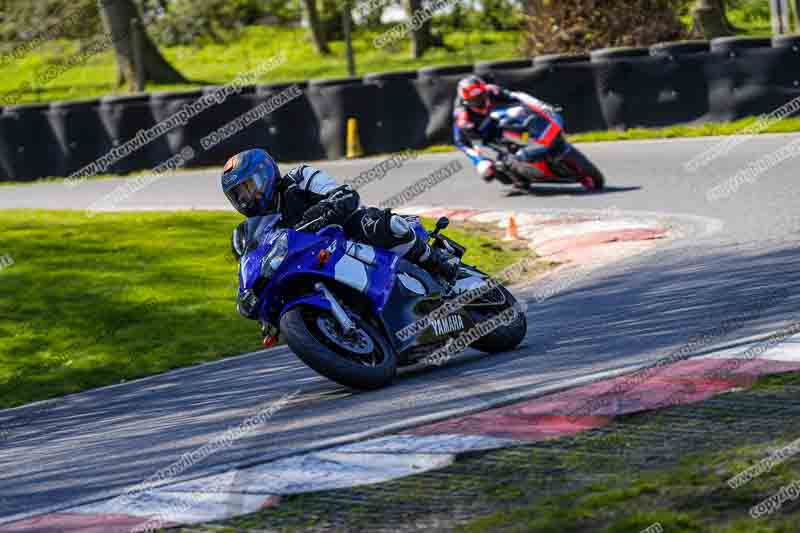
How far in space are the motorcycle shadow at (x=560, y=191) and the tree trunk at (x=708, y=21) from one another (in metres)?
12.9

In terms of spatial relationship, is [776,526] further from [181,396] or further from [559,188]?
[559,188]

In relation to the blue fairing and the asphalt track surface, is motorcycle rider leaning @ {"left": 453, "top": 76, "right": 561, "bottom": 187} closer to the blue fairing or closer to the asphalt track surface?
the asphalt track surface

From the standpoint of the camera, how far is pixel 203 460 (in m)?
6.97

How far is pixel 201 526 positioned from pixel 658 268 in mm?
6929

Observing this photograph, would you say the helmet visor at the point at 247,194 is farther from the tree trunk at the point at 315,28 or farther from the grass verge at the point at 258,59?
the tree trunk at the point at 315,28

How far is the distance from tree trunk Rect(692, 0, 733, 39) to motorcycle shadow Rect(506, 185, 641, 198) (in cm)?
1286

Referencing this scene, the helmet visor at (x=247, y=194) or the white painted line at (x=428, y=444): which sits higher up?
the helmet visor at (x=247, y=194)

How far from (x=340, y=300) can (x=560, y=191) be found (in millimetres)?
9747

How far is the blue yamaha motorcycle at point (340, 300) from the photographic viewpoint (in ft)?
26.9

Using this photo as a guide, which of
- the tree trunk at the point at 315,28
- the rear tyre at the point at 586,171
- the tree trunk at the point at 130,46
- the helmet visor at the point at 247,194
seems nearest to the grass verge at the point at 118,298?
the rear tyre at the point at 586,171

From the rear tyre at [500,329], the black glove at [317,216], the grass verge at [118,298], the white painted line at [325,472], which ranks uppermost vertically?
the black glove at [317,216]

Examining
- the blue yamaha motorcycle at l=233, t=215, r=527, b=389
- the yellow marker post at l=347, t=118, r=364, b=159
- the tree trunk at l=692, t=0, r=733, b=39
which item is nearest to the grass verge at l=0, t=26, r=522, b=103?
the tree trunk at l=692, t=0, r=733, b=39

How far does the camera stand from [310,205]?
8.90 meters

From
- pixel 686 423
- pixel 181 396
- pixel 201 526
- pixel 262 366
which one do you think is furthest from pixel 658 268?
pixel 201 526
